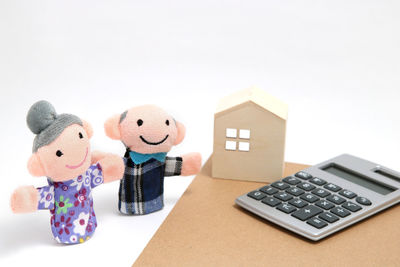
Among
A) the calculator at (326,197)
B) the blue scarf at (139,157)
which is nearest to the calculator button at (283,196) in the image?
the calculator at (326,197)

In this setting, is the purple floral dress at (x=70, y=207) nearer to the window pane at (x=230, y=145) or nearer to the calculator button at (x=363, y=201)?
the window pane at (x=230, y=145)

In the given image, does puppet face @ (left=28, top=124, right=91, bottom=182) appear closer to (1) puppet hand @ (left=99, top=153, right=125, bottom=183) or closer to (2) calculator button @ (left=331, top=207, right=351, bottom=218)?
(1) puppet hand @ (left=99, top=153, right=125, bottom=183)

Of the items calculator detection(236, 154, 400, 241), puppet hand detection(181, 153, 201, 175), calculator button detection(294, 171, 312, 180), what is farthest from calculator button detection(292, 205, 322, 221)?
puppet hand detection(181, 153, 201, 175)

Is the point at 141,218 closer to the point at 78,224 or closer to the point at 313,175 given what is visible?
the point at 78,224

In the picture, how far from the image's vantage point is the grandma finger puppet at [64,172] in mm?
811

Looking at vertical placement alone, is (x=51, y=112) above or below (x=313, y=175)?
above

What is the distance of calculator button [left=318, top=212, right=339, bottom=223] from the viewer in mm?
844

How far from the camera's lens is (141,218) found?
3.14ft

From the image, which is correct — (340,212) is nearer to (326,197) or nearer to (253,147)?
(326,197)

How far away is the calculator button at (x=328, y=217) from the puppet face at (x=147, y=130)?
0.27 m

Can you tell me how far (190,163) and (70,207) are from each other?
9.0 inches

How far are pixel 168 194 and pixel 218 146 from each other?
0.14 metres

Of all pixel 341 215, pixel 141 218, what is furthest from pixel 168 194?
pixel 341 215

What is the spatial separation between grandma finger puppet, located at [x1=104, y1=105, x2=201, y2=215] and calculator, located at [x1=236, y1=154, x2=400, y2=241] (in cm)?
14
